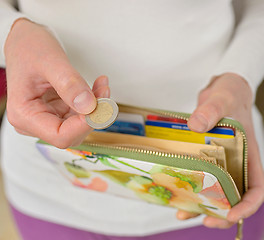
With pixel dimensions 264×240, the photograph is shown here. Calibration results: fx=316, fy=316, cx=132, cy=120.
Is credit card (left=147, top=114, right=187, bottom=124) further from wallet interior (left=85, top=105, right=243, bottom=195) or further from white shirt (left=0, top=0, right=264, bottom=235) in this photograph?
white shirt (left=0, top=0, right=264, bottom=235)

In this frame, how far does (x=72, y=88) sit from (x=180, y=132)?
0.64 ft

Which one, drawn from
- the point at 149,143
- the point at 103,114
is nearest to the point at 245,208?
the point at 149,143

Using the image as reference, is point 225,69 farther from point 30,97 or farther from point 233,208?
point 30,97

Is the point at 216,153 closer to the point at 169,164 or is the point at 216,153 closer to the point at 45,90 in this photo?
the point at 169,164

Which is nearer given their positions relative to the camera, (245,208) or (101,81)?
(101,81)

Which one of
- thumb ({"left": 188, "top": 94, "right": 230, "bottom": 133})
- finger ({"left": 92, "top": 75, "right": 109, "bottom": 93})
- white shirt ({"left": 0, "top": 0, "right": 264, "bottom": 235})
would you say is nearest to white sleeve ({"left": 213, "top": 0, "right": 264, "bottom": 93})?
white shirt ({"left": 0, "top": 0, "right": 264, "bottom": 235})

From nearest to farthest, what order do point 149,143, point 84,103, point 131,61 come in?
point 84,103 < point 149,143 < point 131,61

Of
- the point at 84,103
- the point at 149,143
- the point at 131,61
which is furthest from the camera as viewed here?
the point at 131,61

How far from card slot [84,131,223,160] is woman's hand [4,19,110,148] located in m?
0.07

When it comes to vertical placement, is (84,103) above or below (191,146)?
above

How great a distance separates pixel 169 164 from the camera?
46cm

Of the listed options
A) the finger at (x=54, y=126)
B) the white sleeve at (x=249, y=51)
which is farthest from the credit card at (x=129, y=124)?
the white sleeve at (x=249, y=51)

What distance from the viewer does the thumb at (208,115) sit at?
0.47 metres

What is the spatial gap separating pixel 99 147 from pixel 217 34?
1.21ft
